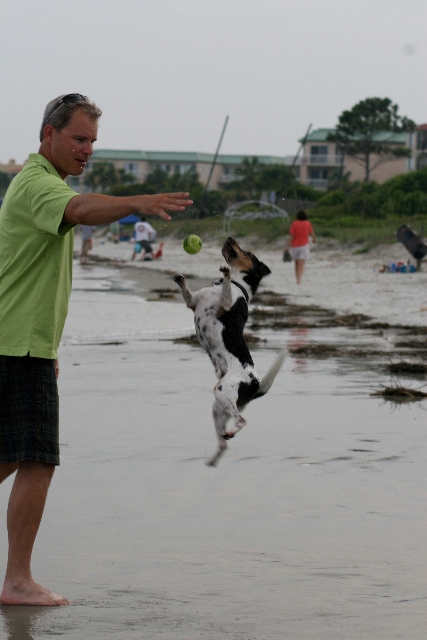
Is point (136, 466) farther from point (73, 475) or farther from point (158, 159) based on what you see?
point (158, 159)

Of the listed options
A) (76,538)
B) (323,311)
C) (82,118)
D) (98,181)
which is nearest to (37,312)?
(82,118)

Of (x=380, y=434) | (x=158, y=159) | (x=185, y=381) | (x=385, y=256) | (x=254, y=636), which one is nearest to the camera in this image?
(x=254, y=636)

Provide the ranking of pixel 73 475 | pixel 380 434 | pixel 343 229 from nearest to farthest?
1. pixel 73 475
2. pixel 380 434
3. pixel 343 229

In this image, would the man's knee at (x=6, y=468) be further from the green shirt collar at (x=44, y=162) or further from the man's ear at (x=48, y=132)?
the man's ear at (x=48, y=132)

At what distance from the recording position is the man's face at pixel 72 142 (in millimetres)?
3949

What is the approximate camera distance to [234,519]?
16.1ft

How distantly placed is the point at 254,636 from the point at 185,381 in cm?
572

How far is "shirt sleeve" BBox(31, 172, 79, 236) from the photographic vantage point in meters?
3.63

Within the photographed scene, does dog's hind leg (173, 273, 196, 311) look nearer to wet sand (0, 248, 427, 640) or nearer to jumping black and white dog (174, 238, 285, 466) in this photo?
jumping black and white dog (174, 238, 285, 466)

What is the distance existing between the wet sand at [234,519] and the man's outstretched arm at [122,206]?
1420 mm

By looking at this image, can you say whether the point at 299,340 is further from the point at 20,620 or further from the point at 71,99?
the point at 20,620

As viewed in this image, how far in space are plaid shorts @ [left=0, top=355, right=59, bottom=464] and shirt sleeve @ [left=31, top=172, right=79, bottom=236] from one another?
54 centimetres

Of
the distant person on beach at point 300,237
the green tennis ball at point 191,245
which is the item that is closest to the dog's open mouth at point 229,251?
the green tennis ball at point 191,245

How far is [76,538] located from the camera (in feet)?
15.1
